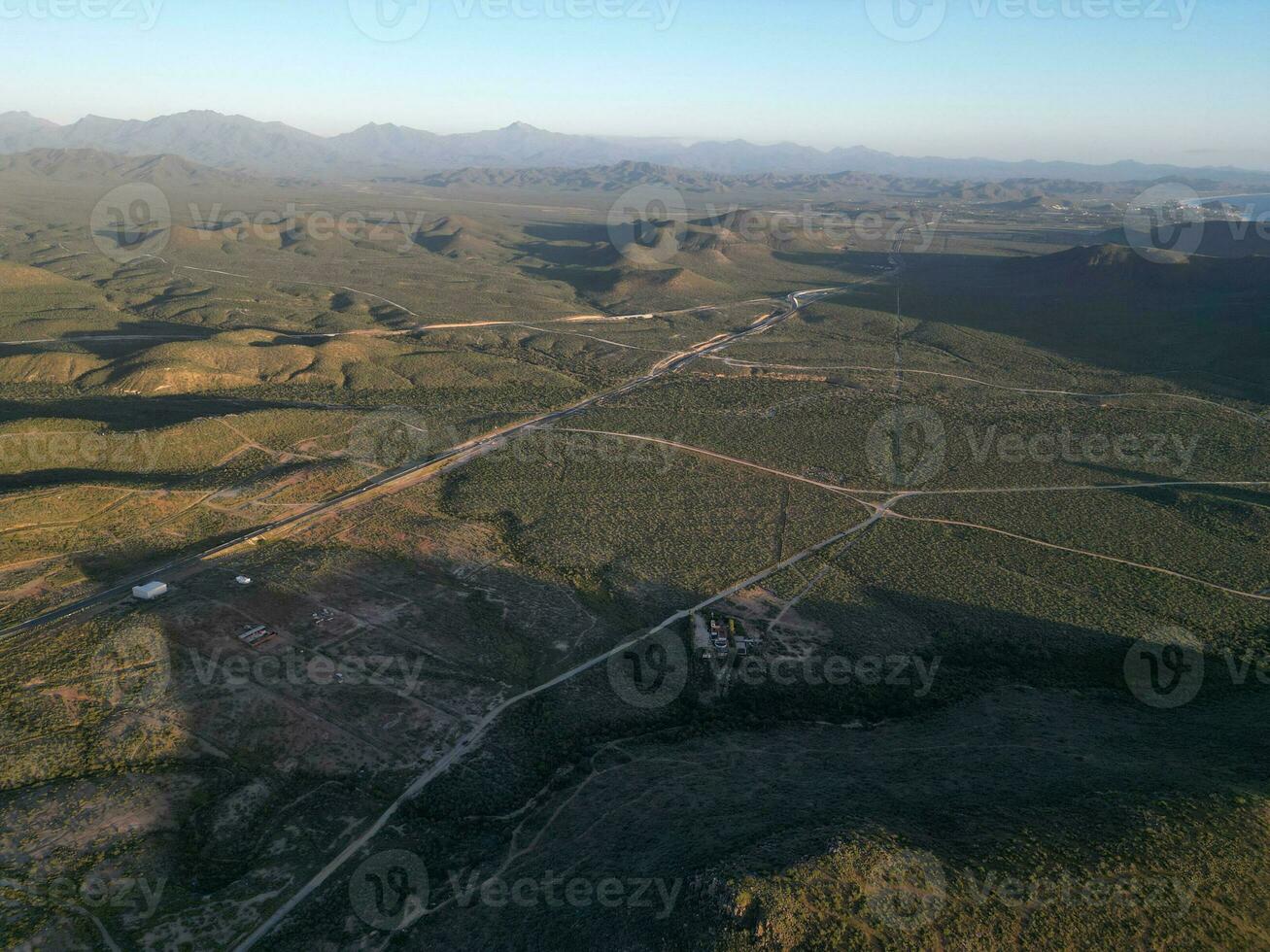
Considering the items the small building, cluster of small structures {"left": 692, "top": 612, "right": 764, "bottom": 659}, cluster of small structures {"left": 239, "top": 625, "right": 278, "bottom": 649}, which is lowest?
cluster of small structures {"left": 692, "top": 612, "right": 764, "bottom": 659}

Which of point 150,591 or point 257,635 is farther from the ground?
point 150,591

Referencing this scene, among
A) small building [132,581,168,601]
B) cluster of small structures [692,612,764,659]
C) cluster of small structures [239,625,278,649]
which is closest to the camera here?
cluster of small structures [239,625,278,649]

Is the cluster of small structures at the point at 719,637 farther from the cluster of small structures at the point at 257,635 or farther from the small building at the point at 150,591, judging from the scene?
the small building at the point at 150,591

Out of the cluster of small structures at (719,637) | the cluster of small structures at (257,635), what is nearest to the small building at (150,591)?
the cluster of small structures at (257,635)

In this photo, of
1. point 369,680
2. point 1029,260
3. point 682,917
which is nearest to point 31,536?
point 369,680

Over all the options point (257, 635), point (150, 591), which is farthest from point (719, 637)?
point (150, 591)

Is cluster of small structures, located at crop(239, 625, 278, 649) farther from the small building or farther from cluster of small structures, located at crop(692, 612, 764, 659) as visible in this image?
cluster of small structures, located at crop(692, 612, 764, 659)

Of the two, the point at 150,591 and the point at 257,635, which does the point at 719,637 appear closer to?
the point at 257,635

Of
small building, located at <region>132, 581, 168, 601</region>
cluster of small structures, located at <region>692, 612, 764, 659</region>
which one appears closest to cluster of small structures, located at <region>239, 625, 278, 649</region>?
small building, located at <region>132, 581, 168, 601</region>

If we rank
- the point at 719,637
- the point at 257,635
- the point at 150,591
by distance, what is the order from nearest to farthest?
the point at 257,635
the point at 150,591
the point at 719,637
